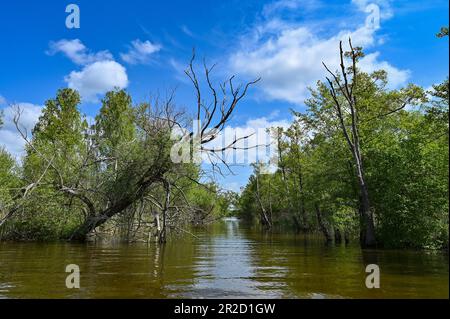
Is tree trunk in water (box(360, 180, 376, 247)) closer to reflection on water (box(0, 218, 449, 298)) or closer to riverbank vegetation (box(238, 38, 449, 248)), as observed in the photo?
riverbank vegetation (box(238, 38, 449, 248))

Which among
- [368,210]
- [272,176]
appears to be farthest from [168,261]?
[272,176]

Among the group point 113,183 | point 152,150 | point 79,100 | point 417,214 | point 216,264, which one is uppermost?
point 79,100

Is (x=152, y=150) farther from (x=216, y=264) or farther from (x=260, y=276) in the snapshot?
(x=260, y=276)

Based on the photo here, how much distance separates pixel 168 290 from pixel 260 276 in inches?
129

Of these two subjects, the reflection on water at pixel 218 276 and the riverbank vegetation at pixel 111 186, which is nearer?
the reflection on water at pixel 218 276

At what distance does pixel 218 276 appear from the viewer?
11.3 meters

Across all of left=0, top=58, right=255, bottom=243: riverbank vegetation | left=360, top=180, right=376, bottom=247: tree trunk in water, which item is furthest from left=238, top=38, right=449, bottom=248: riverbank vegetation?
left=0, top=58, right=255, bottom=243: riverbank vegetation

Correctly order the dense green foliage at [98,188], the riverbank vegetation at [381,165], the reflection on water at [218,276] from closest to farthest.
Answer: the reflection on water at [218,276]
the riverbank vegetation at [381,165]
the dense green foliage at [98,188]

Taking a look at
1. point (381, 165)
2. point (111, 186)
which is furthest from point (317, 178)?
point (111, 186)

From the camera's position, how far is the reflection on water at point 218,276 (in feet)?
28.8

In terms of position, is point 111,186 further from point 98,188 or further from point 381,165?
point 381,165

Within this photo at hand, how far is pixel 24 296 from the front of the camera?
8430 millimetres

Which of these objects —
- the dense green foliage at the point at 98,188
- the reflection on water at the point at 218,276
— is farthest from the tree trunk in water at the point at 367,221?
the dense green foliage at the point at 98,188

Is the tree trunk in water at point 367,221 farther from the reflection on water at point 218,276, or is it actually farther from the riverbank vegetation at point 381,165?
the reflection on water at point 218,276
